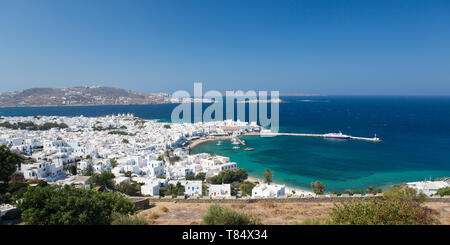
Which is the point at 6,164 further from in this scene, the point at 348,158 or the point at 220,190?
the point at 348,158

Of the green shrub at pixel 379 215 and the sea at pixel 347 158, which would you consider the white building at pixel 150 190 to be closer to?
the sea at pixel 347 158

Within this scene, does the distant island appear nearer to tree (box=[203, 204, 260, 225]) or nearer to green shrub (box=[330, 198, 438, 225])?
tree (box=[203, 204, 260, 225])

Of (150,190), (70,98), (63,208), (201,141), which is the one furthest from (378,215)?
(70,98)

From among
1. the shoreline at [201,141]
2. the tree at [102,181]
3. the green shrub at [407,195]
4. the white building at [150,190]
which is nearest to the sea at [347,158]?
the shoreline at [201,141]

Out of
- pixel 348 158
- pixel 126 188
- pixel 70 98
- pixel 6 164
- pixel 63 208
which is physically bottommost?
pixel 348 158

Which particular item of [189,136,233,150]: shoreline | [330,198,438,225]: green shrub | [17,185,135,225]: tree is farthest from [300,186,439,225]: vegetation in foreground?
[189,136,233,150]: shoreline
